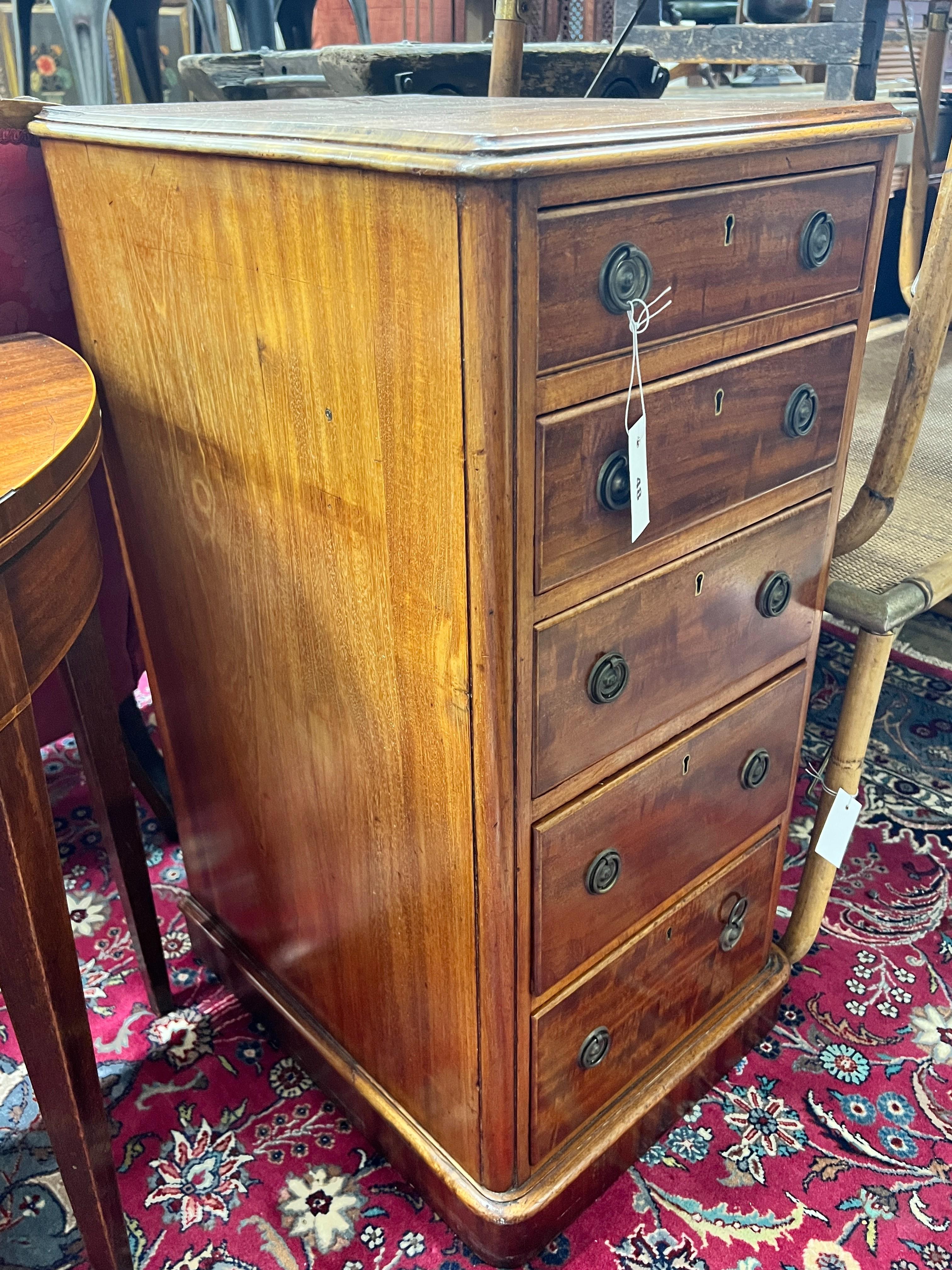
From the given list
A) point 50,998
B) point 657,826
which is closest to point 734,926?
point 657,826

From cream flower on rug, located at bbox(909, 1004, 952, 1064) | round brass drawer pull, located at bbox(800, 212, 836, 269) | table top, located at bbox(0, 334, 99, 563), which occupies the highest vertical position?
round brass drawer pull, located at bbox(800, 212, 836, 269)

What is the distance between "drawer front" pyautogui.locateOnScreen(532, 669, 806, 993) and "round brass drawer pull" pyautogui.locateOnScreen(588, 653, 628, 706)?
3.6 inches

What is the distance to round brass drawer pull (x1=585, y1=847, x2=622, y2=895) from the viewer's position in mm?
845

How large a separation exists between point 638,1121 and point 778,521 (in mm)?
614

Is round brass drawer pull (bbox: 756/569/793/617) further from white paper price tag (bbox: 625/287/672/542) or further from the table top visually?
the table top

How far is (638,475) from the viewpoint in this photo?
700 mm

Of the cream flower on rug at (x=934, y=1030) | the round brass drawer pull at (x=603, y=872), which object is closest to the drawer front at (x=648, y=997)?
the round brass drawer pull at (x=603, y=872)

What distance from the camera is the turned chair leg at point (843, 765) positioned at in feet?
3.59

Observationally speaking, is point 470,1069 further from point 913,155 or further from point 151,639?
point 913,155

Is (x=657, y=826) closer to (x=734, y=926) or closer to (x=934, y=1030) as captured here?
(x=734, y=926)

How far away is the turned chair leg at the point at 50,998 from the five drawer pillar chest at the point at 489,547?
24 cm

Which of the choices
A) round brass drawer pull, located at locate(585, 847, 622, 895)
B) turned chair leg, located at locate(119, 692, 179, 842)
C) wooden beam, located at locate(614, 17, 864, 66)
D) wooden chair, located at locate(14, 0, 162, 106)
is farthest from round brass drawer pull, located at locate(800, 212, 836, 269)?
wooden chair, located at locate(14, 0, 162, 106)

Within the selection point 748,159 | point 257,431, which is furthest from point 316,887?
point 748,159

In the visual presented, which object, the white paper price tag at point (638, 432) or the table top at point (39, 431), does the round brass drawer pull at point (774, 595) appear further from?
the table top at point (39, 431)
